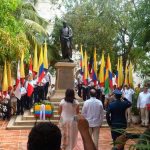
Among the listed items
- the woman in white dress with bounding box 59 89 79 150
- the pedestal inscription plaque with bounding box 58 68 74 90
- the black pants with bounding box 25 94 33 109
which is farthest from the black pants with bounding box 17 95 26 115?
the woman in white dress with bounding box 59 89 79 150

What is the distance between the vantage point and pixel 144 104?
49.2ft

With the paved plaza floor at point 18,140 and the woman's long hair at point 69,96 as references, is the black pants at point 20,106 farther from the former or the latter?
the woman's long hair at point 69,96

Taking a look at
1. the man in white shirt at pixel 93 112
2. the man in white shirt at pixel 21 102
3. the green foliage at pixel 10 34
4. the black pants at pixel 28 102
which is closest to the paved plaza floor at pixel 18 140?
the man in white shirt at pixel 93 112

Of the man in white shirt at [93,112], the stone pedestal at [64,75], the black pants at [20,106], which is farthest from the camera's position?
the stone pedestal at [64,75]

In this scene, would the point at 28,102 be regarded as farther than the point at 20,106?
Yes

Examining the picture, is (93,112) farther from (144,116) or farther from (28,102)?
(28,102)

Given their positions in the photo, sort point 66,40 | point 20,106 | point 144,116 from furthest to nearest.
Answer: point 66,40 < point 20,106 < point 144,116

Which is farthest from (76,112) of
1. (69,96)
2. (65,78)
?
(65,78)

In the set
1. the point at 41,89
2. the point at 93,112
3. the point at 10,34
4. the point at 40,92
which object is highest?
the point at 10,34

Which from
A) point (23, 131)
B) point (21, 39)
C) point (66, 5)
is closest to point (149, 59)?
point (66, 5)

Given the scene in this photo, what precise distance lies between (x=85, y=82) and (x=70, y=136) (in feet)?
40.3

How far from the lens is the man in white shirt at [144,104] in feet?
48.5

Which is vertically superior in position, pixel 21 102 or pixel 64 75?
pixel 64 75

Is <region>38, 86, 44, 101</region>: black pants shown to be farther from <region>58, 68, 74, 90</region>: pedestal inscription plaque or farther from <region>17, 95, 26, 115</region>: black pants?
<region>17, 95, 26, 115</region>: black pants
